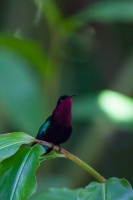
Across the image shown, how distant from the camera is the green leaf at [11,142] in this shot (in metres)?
0.80

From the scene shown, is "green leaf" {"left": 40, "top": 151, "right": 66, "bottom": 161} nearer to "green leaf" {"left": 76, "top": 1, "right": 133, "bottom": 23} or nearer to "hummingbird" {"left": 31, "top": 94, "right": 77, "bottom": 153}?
"hummingbird" {"left": 31, "top": 94, "right": 77, "bottom": 153}

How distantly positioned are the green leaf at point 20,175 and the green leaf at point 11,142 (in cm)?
2

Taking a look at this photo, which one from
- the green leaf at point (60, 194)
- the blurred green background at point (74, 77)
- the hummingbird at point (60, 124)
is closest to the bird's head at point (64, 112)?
the hummingbird at point (60, 124)

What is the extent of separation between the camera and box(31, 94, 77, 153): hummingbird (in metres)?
0.75

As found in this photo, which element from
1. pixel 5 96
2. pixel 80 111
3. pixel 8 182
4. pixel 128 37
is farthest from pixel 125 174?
pixel 8 182

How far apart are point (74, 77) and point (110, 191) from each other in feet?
7.13

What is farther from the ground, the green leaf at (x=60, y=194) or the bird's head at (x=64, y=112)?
the bird's head at (x=64, y=112)

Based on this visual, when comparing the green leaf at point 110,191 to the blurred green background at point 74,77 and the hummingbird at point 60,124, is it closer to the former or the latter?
the hummingbird at point 60,124

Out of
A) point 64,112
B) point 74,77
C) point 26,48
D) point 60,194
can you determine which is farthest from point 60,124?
point 74,77

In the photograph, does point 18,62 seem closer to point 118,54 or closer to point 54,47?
point 54,47

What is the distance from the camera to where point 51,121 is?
780 millimetres

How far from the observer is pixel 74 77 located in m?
3.03

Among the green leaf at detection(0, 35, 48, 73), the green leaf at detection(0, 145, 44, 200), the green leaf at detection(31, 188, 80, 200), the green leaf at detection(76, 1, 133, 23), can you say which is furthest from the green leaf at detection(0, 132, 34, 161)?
Result: the green leaf at detection(76, 1, 133, 23)

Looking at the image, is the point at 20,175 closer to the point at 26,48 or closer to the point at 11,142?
the point at 11,142
